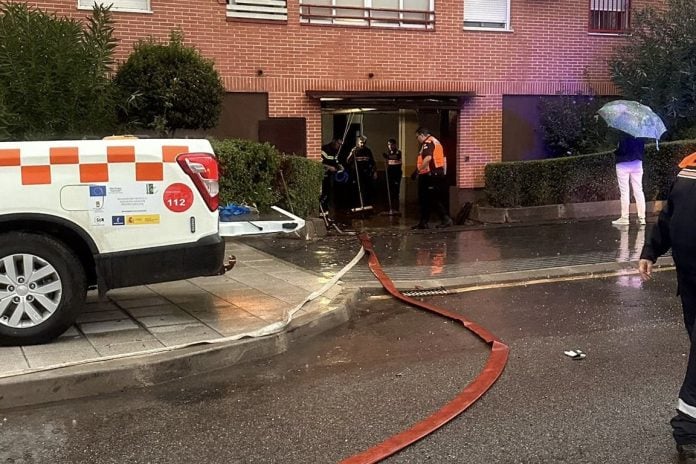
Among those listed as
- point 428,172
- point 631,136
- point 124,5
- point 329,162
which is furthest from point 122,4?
point 631,136

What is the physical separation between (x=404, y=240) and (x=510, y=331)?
4637mm

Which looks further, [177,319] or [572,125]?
[572,125]

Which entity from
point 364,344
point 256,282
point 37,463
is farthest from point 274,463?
point 256,282

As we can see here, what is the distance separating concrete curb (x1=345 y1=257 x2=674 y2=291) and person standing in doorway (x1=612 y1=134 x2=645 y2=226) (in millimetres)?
2607

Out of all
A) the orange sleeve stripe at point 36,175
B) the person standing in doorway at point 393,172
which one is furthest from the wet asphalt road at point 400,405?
the person standing in doorway at point 393,172

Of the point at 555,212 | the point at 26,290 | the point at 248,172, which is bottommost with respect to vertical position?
the point at 555,212

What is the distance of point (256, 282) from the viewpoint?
7.27 m

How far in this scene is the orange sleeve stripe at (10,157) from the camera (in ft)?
15.9

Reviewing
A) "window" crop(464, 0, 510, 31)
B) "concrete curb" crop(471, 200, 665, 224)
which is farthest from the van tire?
"window" crop(464, 0, 510, 31)

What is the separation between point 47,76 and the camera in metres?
8.09

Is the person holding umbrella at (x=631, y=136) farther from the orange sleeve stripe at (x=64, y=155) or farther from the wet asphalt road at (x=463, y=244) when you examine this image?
the orange sleeve stripe at (x=64, y=155)

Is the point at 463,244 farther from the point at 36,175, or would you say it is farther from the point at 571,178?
the point at 36,175

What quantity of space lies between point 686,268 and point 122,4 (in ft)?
33.7

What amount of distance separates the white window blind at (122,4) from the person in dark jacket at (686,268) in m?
9.87
